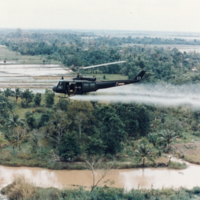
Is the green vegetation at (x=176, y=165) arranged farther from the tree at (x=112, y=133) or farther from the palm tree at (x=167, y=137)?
the tree at (x=112, y=133)

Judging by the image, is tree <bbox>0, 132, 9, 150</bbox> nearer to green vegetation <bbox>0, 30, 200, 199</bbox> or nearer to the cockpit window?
green vegetation <bbox>0, 30, 200, 199</bbox>

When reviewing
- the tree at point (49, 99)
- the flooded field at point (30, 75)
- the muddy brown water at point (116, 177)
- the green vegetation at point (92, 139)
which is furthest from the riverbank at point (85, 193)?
the flooded field at point (30, 75)

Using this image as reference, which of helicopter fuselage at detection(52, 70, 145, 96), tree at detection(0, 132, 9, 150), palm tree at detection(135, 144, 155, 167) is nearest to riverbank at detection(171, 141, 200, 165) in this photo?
palm tree at detection(135, 144, 155, 167)

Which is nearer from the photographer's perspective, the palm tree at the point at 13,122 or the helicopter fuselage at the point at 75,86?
the helicopter fuselage at the point at 75,86

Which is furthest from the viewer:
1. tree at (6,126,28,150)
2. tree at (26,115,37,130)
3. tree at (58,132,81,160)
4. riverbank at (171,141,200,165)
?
tree at (26,115,37,130)

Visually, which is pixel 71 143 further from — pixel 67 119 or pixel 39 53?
pixel 39 53

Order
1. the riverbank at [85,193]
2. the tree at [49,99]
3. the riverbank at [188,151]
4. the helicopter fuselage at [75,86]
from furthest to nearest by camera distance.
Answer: the tree at [49,99] → the riverbank at [188,151] → the helicopter fuselage at [75,86] → the riverbank at [85,193]
